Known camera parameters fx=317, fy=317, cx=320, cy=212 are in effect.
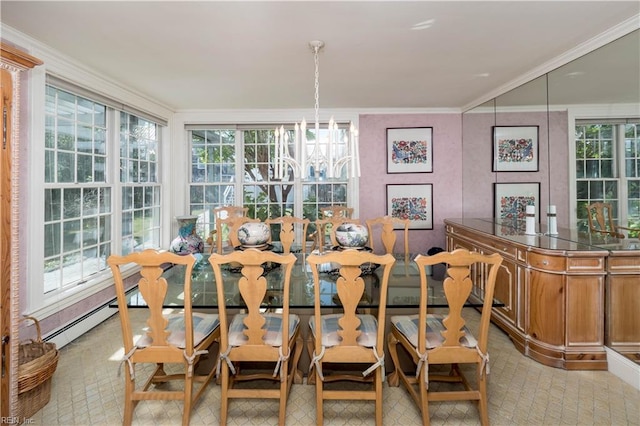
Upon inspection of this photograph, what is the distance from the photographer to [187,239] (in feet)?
13.7

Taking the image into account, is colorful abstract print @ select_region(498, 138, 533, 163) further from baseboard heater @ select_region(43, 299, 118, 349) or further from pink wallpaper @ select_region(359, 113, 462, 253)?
baseboard heater @ select_region(43, 299, 118, 349)

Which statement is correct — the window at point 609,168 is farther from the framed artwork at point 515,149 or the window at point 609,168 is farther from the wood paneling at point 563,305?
the framed artwork at point 515,149

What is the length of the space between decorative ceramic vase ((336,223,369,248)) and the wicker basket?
2086 millimetres

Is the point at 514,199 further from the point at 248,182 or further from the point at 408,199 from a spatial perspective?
the point at 248,182

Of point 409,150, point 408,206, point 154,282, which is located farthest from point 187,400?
point 409,150

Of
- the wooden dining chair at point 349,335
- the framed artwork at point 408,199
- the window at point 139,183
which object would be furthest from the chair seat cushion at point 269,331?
the framed artwork at point 408,199

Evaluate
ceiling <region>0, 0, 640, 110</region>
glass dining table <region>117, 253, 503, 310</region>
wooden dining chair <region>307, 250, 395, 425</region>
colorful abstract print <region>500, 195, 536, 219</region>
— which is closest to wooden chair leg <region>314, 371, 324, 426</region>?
wooden dining chair <region>307, 250, 395, 425</region>

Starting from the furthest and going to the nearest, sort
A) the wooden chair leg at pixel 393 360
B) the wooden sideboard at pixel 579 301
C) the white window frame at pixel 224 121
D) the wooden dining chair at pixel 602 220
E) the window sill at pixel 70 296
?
the white window frame at pixel 224 121 → the window sill at pixel 70 296 → the wooden dining chair at pixel 602 220 → the wooden sideboard at pixel 579 301 → the wooden chair leg at pixel 393 360

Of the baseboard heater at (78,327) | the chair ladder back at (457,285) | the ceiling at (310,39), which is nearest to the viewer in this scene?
the chair ladder back at (457,285)

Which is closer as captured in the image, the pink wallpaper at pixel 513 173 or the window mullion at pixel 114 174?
the pink wallpaper at pixel 513 173

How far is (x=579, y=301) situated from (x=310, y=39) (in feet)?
9.31

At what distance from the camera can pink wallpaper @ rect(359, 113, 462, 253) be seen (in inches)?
185

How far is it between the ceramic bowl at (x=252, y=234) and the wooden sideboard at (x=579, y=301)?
217 cm

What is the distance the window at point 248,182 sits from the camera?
4.84 meters
